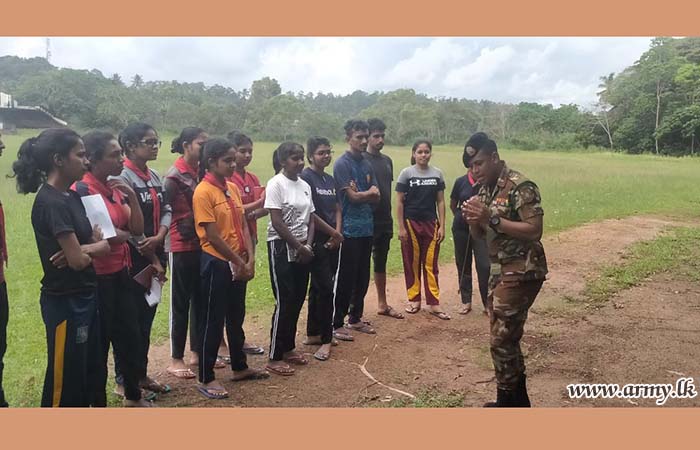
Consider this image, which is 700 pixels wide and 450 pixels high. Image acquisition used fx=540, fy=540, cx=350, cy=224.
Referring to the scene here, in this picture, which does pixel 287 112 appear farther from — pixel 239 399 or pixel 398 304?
pixel 239 399

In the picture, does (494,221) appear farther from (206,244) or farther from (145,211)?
(145,211)

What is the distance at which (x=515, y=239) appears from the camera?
330 centimetres

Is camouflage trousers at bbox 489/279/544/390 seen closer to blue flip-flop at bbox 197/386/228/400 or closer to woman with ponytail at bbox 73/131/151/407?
blue flip-flop at bbox 197/386/228/400

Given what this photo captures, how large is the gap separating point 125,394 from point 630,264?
7004mm

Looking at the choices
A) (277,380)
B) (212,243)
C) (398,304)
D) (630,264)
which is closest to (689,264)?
(630,264)

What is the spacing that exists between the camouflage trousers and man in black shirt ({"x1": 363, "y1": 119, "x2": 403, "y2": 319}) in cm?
216

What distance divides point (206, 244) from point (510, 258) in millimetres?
1999

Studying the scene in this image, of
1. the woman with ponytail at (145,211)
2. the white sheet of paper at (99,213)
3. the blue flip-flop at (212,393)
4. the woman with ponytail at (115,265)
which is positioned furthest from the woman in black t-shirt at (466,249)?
the white sheet of paper at (99,213)

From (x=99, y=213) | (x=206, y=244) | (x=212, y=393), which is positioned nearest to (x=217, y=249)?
(x=206, y=244)

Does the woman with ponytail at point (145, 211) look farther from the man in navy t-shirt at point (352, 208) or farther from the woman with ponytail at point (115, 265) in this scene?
the man in navy t-shirt at point (352, 208)

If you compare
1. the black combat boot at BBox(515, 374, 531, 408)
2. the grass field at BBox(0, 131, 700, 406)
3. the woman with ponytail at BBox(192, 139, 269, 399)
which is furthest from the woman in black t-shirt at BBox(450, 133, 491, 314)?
the woman with ponytail at BBox(192, 139, 269, 399)

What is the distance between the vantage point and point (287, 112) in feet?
22.2

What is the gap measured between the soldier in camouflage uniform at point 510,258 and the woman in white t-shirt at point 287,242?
4.51ft

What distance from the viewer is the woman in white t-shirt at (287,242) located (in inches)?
161
